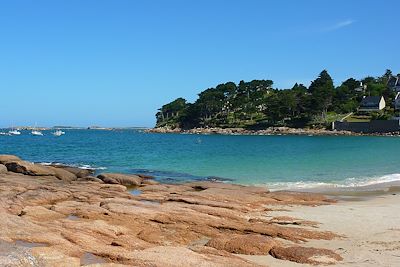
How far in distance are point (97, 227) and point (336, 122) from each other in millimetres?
130741

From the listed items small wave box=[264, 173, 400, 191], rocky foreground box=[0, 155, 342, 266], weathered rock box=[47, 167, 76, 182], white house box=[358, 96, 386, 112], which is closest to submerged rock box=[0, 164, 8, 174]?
weathered rock box=[47, 167, 76, 182]

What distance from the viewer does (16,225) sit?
12703mm

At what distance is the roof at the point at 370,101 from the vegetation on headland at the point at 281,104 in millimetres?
2346

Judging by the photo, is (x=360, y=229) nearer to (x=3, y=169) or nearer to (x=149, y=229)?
(x=149, y=229)

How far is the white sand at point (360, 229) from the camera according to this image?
1215 cm

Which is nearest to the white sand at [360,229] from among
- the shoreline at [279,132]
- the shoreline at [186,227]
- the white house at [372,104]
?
the shoreline at [186,227]

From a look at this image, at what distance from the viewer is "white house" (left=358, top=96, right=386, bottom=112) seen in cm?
14750

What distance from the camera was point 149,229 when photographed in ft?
48.8

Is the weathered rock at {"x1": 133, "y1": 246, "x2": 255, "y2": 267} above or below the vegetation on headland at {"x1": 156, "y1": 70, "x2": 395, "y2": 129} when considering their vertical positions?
below

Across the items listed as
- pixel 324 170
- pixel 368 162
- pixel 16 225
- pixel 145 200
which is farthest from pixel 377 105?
pixel 16 225

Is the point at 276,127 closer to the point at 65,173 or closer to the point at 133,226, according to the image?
the point at 65,173

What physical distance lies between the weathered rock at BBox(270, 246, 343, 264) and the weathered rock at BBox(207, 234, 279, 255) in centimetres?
33

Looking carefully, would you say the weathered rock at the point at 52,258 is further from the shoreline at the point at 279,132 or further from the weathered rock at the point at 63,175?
the shoreline at the point at 279,132

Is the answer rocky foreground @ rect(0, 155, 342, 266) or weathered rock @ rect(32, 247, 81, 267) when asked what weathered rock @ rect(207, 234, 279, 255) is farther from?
weathered rock @ rect(32, 247, 81, 267)
